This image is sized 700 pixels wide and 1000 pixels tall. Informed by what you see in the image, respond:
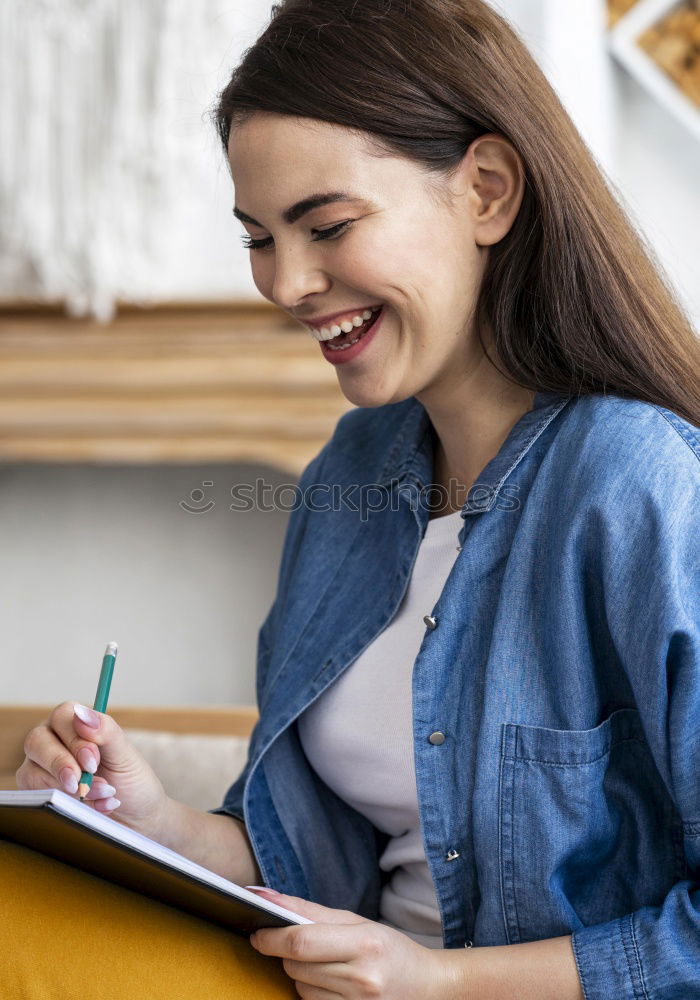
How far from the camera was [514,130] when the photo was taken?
0.82 meters

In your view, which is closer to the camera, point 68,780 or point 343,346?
point 68,780

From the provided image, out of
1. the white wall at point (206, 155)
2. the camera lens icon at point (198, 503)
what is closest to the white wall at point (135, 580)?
the camera lens icon at point (198, 503)

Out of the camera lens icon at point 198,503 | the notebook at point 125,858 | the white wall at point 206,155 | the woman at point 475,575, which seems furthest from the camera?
the camera lens icon at point 198,503

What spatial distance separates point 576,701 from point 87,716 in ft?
1.17

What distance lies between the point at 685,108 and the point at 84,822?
1.23 metres

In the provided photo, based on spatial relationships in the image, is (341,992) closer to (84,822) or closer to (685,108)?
(84,822)

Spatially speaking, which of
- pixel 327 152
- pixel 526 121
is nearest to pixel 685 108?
pixel 526 121

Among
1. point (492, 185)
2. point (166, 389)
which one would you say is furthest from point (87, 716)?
point (166, 389)

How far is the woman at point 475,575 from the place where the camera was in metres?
0.73

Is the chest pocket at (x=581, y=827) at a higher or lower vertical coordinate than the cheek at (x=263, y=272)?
lower

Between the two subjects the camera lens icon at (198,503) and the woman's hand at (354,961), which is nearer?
the woman's hand at (354,961)

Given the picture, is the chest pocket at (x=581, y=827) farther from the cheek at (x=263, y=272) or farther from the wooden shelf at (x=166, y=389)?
the wooden shelf at (x=166, y=389)

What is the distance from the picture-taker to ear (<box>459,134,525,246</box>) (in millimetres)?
841

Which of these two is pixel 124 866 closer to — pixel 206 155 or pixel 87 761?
pixel 87 761
